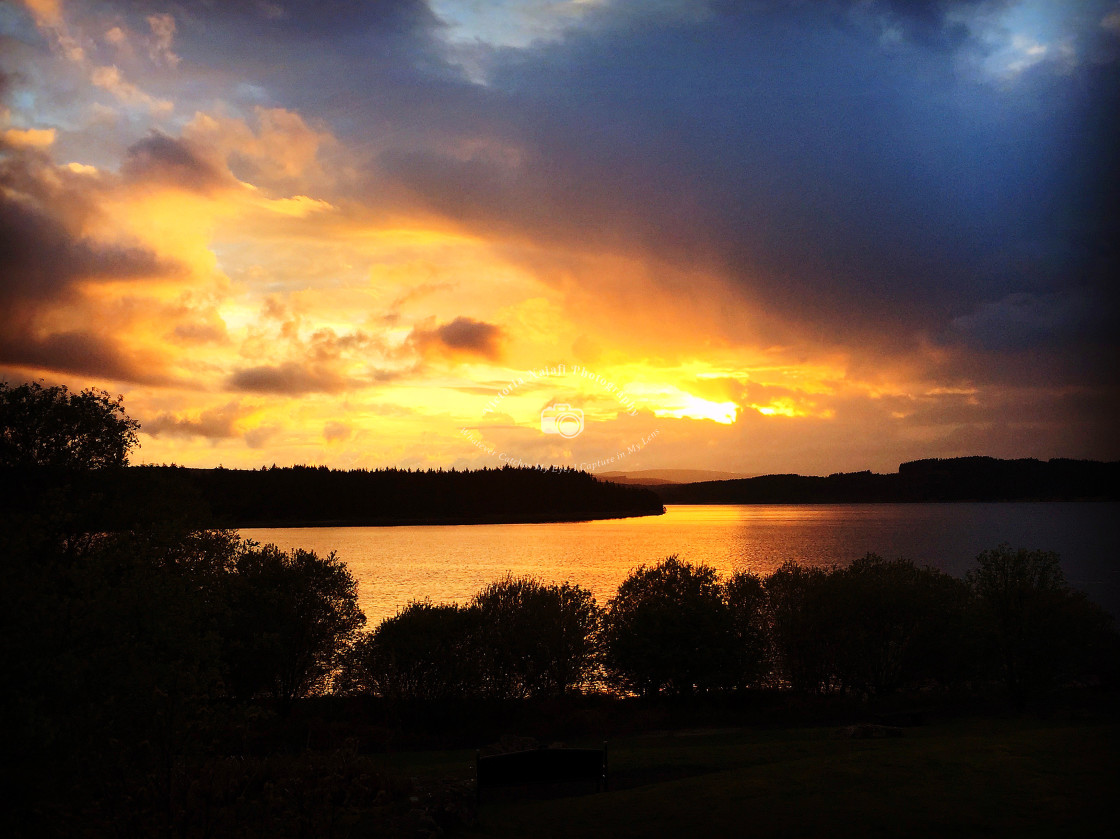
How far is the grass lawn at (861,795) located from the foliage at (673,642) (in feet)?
73.7

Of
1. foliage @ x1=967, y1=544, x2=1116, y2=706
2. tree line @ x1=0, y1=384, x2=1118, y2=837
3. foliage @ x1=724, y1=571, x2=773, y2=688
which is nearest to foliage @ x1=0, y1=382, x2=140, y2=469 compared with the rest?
tree line @ x1=0, y1=384, x2=1118, y2=837

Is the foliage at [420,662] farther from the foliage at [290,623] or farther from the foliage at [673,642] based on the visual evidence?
the foliage at [673,642]

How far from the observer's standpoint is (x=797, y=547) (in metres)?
169

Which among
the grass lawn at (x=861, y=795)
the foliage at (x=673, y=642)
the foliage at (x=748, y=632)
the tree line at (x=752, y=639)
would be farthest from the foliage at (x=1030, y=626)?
the grass lawn at (x=861, y=795)

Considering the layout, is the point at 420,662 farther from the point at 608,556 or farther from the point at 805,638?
the point at 608,556

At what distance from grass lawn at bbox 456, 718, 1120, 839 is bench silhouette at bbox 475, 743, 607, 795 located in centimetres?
66

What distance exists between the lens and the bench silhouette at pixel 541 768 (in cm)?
2161

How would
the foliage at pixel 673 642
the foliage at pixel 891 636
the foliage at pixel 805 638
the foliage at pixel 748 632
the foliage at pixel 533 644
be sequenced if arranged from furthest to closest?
the foliage at pixel 805 638
the foliage at pixel 891 636
the foliage at pixel 533 644
the foliage at pixel 748 632
the foliage at pixel 673 642

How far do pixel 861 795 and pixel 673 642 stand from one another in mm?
31073

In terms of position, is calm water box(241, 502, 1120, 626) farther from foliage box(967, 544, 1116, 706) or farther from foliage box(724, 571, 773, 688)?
foliage box(967, 544, 1116, 706)

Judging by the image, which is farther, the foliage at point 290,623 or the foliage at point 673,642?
the foliage at point 673,642

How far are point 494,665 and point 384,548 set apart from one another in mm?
125404

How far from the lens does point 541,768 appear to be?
22.3 m

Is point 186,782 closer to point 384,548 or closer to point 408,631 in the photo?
point 408,631
